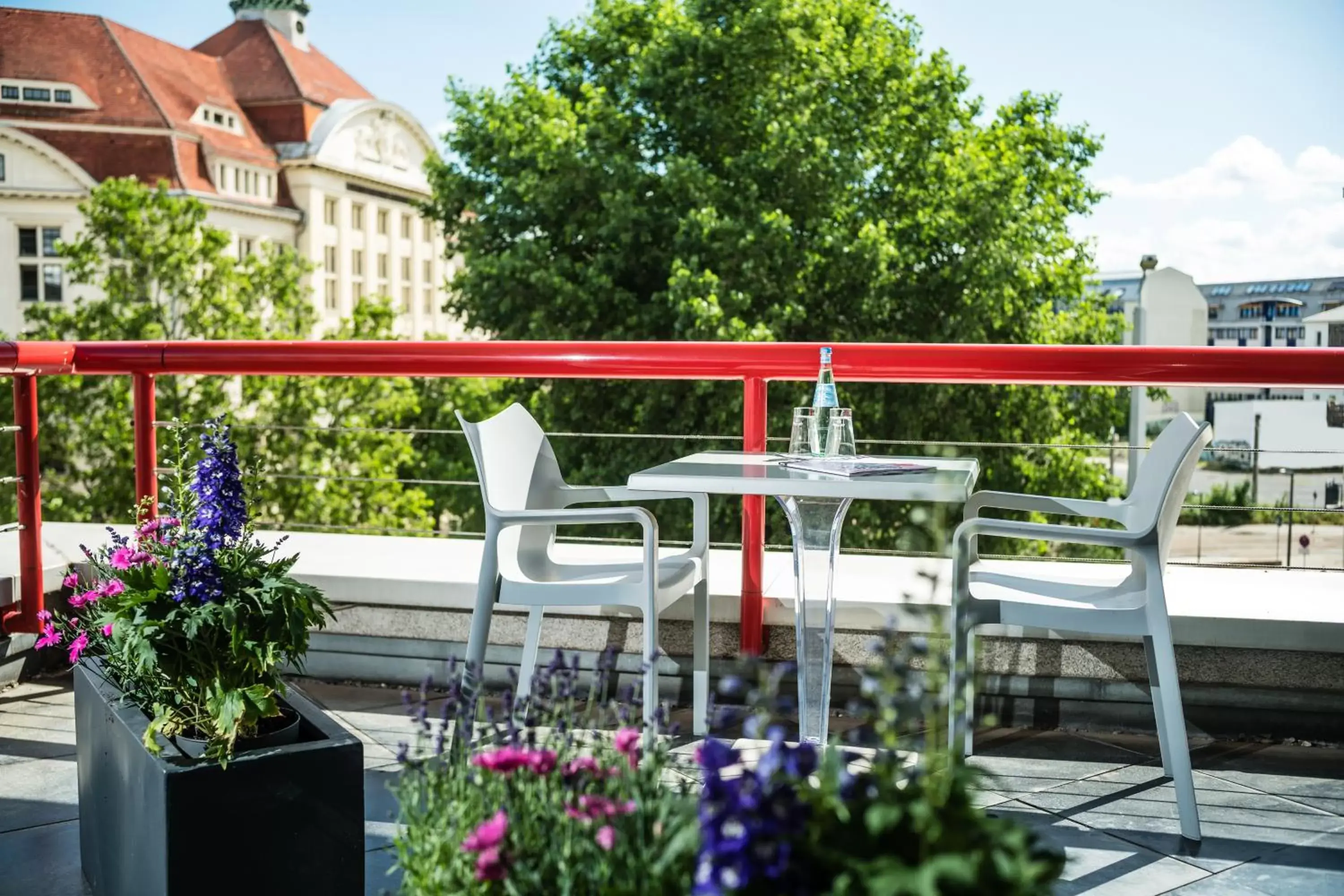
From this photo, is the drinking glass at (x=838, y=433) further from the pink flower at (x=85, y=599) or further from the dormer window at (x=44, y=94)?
the dormer window at (x=44, y=94)

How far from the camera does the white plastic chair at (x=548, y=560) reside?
2.75 m

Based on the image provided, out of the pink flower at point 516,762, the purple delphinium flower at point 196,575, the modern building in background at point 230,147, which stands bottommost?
the pink flower at point 516,762

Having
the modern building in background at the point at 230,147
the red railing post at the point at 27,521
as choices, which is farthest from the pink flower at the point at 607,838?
the modern building in background at the point at 230,147

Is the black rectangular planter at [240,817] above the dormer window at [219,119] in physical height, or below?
below

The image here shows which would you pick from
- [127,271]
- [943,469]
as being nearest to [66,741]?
[943,469]

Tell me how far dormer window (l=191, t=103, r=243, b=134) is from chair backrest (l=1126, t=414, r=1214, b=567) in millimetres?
53219

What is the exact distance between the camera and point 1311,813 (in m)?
2.69

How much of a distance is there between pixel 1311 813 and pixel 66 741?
2.87 m

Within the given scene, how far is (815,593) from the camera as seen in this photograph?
285cm

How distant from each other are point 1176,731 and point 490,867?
71.2 inches

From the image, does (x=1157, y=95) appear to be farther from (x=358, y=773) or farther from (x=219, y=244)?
(x=358, y=773)

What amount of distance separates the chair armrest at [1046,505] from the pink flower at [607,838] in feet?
5.75

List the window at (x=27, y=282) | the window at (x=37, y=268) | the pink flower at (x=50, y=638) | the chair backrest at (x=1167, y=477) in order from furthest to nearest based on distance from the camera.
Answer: the window at (x=37, y=268) < the window at (x=27, y=282) < the chair backrest at (x=1167, y=477) < the pink flower at (x=50, y=638)

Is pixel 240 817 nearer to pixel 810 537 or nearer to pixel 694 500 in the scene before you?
pixel 810 537
